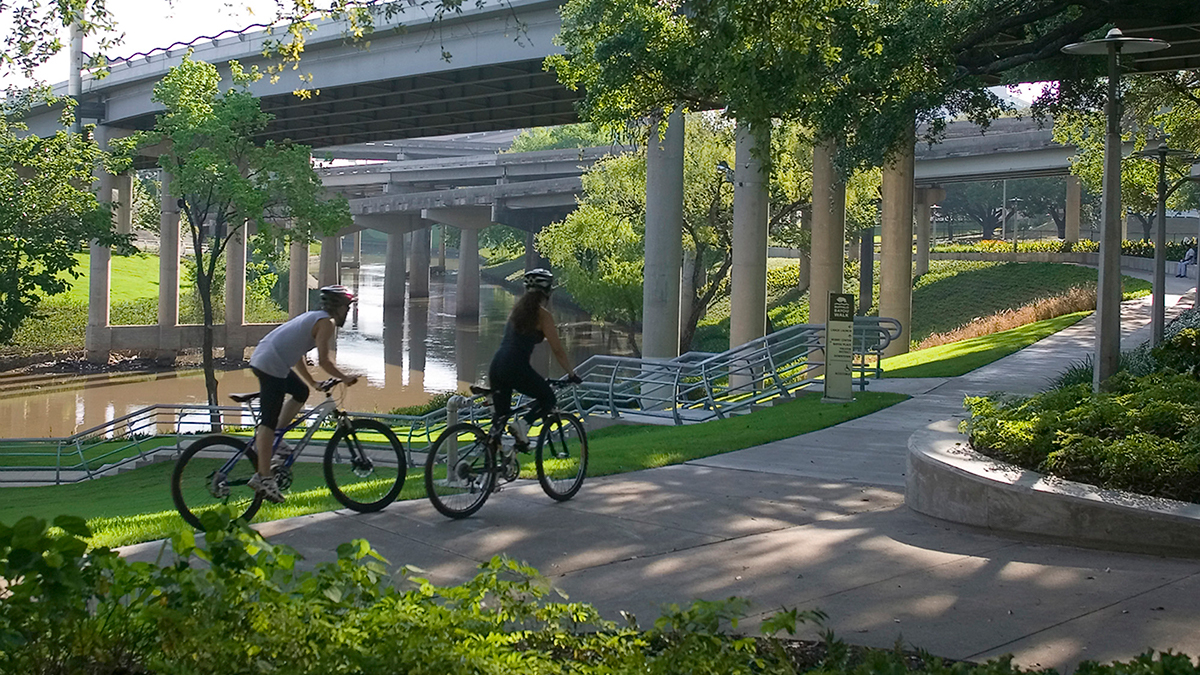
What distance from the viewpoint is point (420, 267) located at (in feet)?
311

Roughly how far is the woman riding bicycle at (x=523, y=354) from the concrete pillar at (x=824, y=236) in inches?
890

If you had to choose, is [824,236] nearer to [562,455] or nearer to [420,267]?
[562,455]

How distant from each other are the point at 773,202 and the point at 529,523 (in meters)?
29.6

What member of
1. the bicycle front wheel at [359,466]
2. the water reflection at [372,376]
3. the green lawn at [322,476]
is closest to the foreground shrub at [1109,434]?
the green lawn at [322,476]

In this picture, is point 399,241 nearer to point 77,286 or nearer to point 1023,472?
point 77,286

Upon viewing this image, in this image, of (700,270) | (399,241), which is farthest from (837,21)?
(399,241)

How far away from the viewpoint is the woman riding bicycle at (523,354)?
874cm

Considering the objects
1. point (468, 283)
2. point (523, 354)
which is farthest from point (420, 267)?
point (523, 354)

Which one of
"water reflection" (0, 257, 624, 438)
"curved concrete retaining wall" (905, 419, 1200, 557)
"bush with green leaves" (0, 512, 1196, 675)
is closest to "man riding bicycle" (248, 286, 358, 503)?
"bush with green leaves" (0, 512, 1196, 675)

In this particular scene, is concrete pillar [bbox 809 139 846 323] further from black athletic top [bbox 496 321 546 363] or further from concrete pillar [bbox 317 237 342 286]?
concrete pillar [bbox 317 237 342 286]

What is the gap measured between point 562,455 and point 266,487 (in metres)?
2.21

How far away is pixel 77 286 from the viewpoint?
60.1 metres

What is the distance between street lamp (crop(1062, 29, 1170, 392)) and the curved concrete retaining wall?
3.32 metres

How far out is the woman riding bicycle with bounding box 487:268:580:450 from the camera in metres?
8.74
